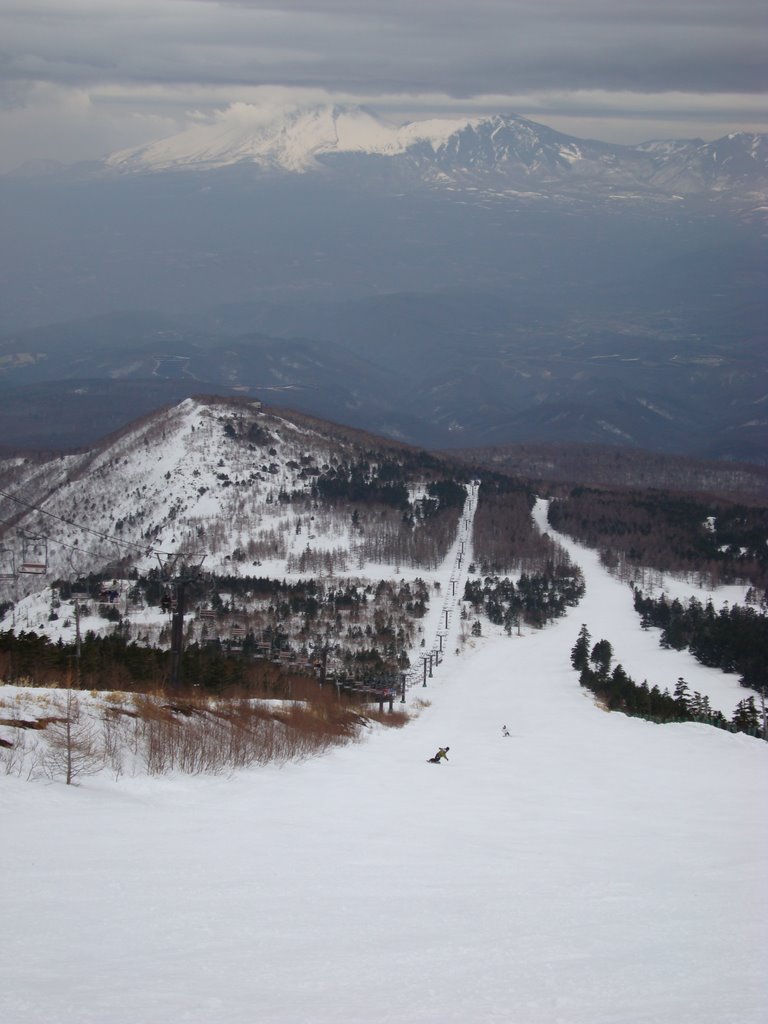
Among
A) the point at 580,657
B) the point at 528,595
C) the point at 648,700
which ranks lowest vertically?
the point at 648,700

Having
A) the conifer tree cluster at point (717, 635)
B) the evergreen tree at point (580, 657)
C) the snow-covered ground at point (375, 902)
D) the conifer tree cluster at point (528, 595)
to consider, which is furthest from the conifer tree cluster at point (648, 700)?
the snow-covered ground at point (375, 902)

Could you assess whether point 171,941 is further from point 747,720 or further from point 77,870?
point 747,720

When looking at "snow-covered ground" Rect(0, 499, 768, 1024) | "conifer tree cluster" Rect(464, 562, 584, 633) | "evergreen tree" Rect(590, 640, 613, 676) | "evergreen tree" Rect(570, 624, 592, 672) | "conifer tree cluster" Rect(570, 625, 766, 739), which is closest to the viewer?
"snow-covered ground" Rect(0, 499, 768, 1024)

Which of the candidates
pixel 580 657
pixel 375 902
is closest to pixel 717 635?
pixel 580 657

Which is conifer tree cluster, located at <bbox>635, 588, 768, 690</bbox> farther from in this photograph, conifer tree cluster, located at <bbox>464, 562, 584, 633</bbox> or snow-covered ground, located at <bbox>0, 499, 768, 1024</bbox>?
snow-covered ground, located at <bbox>0, 499, 768, 1024</bbox>

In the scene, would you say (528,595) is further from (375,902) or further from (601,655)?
(375,902)

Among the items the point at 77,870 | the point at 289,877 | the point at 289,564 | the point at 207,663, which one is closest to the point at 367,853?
the point at 289,877

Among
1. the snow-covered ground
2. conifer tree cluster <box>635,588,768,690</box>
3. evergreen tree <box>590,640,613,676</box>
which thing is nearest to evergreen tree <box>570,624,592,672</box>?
evergreen tree <box>590,640,613,676</box>

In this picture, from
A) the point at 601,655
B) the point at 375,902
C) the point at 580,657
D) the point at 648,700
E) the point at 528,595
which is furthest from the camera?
the point at 528,595
